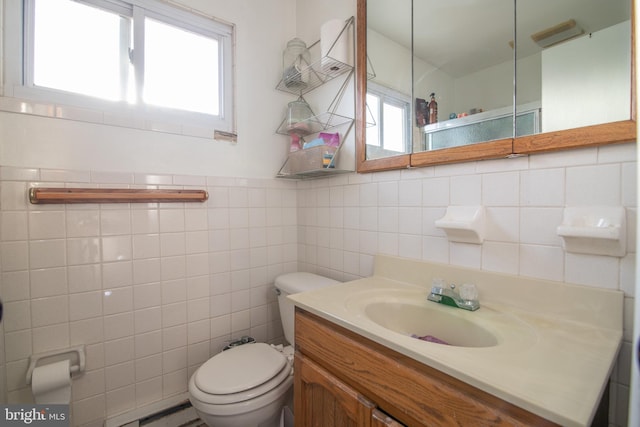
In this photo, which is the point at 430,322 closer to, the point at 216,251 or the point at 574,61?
the point at 574,61

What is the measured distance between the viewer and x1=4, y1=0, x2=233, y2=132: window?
1.16 meters

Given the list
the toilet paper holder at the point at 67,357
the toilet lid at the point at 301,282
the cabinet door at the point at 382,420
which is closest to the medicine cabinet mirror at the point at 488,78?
→ the toilet lid at the point at 301,282

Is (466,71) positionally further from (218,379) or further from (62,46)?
(62,46)

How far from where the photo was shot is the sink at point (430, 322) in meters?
0.82

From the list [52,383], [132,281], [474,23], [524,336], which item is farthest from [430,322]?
[52,383]

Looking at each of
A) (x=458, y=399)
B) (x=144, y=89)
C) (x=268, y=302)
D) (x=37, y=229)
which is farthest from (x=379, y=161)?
(x=37, y=229)

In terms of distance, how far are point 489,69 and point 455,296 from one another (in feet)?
2.54

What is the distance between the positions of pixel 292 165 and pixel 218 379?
108 centimetres

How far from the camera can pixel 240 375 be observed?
112 centimetres

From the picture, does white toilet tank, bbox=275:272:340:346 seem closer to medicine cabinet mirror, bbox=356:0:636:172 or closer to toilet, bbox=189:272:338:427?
toilet, bbox=189:272:338:427

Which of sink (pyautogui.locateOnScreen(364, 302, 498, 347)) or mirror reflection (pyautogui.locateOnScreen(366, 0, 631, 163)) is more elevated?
mirror reflection (pyautogui.locateOnScreen(366, 0, 631, 163))

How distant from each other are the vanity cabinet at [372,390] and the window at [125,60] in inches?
49.5

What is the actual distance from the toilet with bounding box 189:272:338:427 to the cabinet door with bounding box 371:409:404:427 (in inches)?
20.8

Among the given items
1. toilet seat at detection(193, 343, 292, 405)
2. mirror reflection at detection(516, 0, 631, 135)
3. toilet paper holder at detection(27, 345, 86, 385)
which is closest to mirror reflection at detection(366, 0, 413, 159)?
mirror reflection at detection(516, 0, 631, 135)
